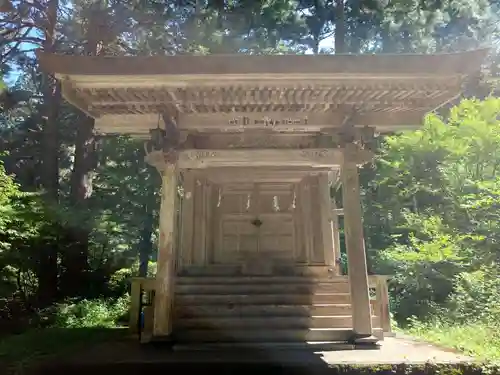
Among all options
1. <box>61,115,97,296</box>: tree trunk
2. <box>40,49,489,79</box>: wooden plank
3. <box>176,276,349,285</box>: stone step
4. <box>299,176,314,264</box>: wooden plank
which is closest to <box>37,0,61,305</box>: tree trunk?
<box>61,115,97,296</box>: tree trunk

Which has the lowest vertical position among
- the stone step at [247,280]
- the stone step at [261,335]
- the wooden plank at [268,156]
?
the stone step at [261,335]

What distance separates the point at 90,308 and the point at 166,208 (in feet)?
22.5

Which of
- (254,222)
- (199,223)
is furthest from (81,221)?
(254,222)

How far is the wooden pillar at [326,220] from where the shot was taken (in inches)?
306

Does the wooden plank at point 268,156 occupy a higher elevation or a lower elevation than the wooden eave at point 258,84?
lower

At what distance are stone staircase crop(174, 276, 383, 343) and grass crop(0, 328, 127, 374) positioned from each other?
1191 millimetres

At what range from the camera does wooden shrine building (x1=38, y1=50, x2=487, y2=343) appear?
16.6ft

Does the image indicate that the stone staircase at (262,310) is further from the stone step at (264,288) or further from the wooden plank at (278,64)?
the wooden plank at (278,64)

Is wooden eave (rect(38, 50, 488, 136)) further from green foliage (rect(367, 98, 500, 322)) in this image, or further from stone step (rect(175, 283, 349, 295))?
green foliage (rect(367, 98, 500, 322))

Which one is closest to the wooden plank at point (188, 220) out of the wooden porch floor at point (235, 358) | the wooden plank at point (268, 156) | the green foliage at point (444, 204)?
the wooden plank at point (268, 156)

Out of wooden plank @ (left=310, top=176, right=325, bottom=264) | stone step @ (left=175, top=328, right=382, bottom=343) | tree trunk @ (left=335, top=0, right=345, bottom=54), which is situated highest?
tree trunk @ (left=335, top=0, right=345, bottom=54)

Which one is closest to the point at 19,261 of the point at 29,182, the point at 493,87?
the point at 29,182

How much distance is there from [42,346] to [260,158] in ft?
12.5

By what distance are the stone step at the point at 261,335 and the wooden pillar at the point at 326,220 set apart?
2.09 m
